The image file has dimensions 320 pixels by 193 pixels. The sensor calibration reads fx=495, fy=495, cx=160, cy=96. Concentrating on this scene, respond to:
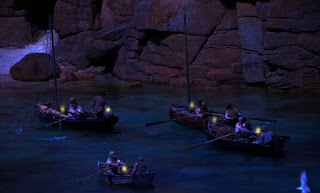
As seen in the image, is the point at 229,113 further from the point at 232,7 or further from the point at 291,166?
the point at 232,7

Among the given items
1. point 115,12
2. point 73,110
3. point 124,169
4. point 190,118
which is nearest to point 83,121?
point 73,110

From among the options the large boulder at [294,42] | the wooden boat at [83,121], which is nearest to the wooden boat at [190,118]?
the wooden boat at [83,121]

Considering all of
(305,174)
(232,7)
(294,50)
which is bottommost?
(305,174)

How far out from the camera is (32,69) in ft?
133

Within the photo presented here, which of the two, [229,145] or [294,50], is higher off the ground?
[294,50]

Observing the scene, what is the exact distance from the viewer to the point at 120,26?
1678 inches

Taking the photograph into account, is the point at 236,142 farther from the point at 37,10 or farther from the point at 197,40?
the point at 37,10

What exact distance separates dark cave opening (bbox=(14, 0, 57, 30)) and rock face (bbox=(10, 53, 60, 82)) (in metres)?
7.83

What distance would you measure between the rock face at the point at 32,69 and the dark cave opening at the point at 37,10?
7.83 m

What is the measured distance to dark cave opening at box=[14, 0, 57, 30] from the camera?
46.5 m

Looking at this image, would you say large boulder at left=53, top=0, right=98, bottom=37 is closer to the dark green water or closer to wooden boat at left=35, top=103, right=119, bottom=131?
the dark green water

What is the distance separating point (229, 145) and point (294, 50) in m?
15.8

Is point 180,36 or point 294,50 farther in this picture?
point 180,36

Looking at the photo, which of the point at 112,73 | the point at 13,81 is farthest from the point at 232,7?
the point at 13,81
